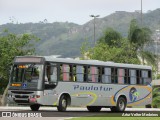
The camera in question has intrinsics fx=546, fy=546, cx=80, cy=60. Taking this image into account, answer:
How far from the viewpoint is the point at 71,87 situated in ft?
93.6

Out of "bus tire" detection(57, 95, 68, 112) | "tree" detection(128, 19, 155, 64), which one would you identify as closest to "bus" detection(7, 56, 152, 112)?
"bus tire" detection(57, 95, 68, 112)

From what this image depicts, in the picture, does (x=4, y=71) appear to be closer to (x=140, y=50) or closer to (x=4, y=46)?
(x=4, y=46)

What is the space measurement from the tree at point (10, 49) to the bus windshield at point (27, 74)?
22.0 m

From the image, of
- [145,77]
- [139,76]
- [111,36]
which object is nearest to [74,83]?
[139,76]

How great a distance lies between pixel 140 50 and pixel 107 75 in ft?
89.3

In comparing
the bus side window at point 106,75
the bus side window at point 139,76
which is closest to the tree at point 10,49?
the bus side window at point 139,76

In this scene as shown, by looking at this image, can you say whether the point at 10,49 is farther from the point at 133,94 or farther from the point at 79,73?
the point at 79,73

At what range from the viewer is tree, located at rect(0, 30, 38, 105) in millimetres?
50000

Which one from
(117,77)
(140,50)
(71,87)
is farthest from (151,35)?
(71,87)

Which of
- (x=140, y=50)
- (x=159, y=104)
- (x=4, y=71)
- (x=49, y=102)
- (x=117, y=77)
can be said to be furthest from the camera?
(x=140, y=50)

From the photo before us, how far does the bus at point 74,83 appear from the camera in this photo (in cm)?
2717

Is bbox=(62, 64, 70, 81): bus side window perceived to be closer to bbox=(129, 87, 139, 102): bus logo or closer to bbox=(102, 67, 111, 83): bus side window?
bbox=(102, 67, 111, 83): bus side window

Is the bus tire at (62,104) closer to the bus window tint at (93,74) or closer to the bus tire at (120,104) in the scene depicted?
the bus window tint at (93,74)

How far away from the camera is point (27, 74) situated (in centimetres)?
2739
